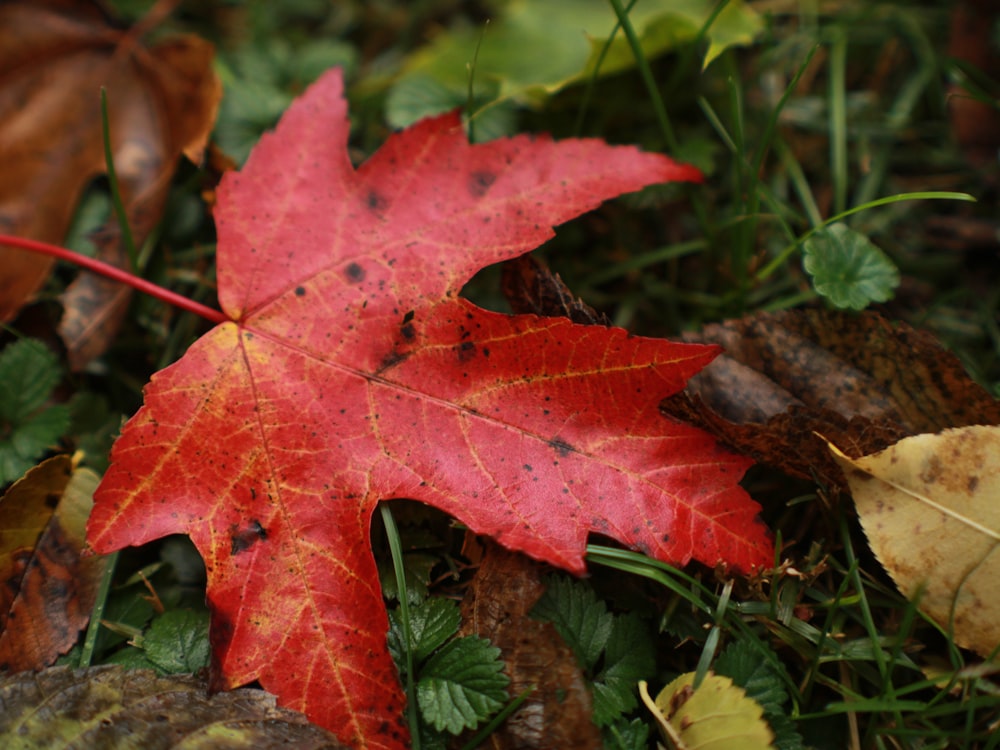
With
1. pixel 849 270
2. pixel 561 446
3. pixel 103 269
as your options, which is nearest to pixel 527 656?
pixel 561 446

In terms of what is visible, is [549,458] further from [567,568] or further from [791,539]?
[791,539]

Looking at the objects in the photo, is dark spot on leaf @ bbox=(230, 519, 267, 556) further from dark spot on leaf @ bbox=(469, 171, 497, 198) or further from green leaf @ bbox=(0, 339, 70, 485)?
dark spot on leaf @ bbox=(469, 171, 497, 198)

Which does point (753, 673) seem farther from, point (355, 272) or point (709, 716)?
point (355, 272)

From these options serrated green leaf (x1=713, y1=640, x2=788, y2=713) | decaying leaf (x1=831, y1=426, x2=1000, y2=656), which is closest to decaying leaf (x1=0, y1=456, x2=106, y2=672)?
serrated green leaf (x1=713, y1=640, x2=788, y2=713)

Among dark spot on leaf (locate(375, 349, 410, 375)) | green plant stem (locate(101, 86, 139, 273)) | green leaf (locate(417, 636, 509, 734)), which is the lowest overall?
green leaf (locate(417, 636, 509, 734))

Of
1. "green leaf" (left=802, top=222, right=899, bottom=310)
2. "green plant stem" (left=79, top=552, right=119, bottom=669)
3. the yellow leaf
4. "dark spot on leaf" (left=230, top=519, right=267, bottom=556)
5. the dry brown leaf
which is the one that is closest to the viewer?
the yellow leaf

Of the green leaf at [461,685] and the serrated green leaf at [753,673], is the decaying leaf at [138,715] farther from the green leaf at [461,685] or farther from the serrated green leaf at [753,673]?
the serrated green leaf at [753,673]
